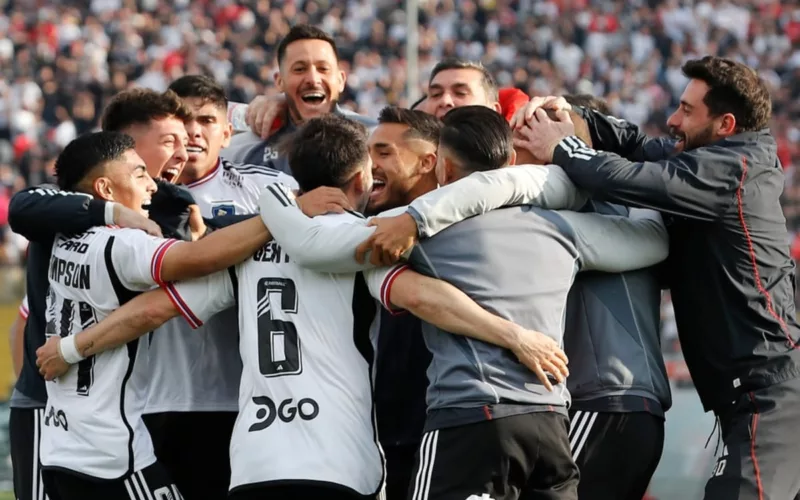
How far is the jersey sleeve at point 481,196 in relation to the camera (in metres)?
5.26

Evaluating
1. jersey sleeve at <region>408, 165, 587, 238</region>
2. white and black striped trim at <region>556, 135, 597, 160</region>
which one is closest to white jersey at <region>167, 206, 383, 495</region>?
jersey sleeve at <region>408, 165, 587, 238</region>

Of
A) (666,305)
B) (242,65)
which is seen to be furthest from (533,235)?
(242,65)

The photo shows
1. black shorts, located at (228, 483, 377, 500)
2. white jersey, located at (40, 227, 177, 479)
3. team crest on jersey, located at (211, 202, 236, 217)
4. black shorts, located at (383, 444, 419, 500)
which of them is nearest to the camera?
black shorts, located at (228, 483, 377, 500)

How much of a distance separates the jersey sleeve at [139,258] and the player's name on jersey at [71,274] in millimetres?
161

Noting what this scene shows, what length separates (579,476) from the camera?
212 inches

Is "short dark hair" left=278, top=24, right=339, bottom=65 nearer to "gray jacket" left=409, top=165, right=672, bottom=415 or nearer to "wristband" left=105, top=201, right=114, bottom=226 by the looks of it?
"wristband" left=105, top=201, right=114, bottom=226

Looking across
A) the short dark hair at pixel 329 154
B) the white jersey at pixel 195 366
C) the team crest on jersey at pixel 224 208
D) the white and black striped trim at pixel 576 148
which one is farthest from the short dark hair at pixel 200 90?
the white and black striped trim at pixel 576 148

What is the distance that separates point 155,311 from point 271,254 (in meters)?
0.55

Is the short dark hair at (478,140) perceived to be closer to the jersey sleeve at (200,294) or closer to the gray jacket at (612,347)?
the gray jacket at (612,347)

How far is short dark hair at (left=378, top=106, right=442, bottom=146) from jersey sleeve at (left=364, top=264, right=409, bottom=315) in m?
1.12

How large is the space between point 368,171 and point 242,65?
22250 millimetres

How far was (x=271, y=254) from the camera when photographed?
5426 millimetres

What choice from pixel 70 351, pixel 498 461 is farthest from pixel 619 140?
pixel 70 351

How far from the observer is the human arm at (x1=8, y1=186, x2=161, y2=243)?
A: 18.7 feet
